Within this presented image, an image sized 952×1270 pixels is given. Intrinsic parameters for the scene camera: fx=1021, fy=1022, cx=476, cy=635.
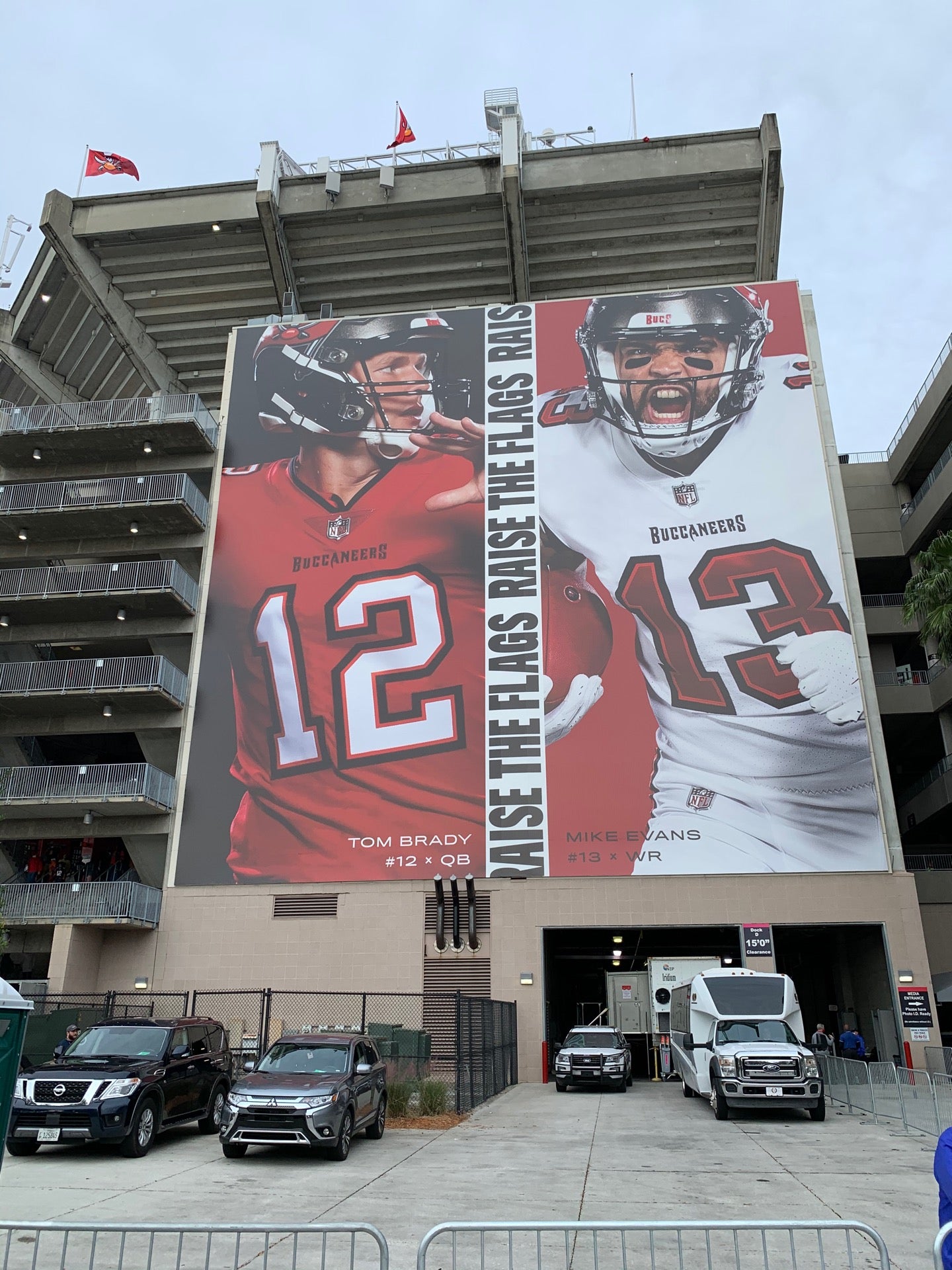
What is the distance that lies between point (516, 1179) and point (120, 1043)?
696cm

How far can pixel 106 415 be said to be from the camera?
39.6 metres

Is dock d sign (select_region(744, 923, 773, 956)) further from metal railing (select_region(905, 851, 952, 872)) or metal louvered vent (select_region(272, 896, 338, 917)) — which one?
metal louvered vent (select_region(272, 896, 338, 917))

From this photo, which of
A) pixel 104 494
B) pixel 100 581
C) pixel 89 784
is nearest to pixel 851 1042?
pixel 89 784

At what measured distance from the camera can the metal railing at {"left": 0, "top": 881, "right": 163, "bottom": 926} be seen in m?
31.6

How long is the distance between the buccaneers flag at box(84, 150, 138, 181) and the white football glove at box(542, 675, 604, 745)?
28.9 meters

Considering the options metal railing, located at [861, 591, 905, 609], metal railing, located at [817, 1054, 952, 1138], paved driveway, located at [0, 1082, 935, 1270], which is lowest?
paved driveway, located at [0, 1082, 935, 1270]

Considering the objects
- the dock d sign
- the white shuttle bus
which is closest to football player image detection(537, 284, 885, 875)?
the dock d sign

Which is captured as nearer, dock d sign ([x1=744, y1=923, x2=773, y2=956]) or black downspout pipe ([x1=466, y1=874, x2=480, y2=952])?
dock d sign ([x1=744, y1=923, x2=773, y2=956])

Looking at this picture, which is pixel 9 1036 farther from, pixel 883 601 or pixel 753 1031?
pixel 883 601

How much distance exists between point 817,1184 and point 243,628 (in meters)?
27.5

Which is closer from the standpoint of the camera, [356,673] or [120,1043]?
[120,1043]

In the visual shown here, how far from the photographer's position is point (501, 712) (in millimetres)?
32906

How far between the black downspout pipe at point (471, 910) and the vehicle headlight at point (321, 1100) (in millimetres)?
16756

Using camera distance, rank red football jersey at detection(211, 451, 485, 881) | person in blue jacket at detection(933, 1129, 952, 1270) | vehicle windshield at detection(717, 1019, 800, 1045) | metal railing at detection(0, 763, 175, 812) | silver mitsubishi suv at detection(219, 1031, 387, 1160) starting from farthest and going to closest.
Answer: metal railing at detection(0, 763, 175, 812) < red football jersey at detection(211, 451, 485, 881) < vehicle windshield at detection(717, 1019, 800, 1045) < silver mitsubishi suv at detection(219, 1031, 387, 1160) < person in blue jacket at detection(933, 1129, 952, 1270)
